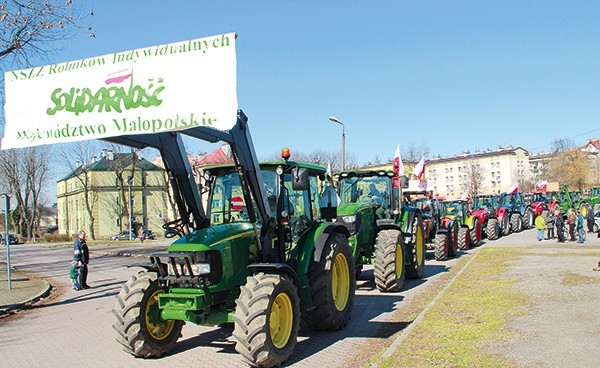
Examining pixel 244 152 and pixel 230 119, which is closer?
pixel 230 119

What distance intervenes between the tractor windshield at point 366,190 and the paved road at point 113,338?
2.21 m

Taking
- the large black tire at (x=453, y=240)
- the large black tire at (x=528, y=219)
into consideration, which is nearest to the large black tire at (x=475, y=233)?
the large black tire at (x=453, y=240)

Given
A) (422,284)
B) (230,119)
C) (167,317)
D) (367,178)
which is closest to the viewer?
(230,119)

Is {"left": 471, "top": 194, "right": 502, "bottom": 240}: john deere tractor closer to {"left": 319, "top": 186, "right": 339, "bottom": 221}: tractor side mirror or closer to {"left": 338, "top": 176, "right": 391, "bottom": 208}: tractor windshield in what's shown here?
{"left": 338, "top": 176, "right": 391, "bottom": 208}: tractor windshield

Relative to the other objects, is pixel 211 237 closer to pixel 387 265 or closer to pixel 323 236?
pixel 323 236

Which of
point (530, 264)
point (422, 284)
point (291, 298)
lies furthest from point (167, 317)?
point (530, 264)

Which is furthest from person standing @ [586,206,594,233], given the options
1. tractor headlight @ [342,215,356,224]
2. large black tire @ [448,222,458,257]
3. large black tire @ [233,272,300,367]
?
large black tire @ [233,272,300,367]

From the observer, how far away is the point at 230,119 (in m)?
6.14

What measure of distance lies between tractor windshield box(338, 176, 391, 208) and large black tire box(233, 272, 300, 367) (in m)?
8.01

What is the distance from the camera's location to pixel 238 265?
7926mm

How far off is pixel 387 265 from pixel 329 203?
10.8ft

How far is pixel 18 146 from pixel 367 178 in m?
10.4

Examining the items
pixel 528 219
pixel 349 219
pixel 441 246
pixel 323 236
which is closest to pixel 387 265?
pixel 349 219

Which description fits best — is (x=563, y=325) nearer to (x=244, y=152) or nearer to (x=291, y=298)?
(x=291, y=298)
